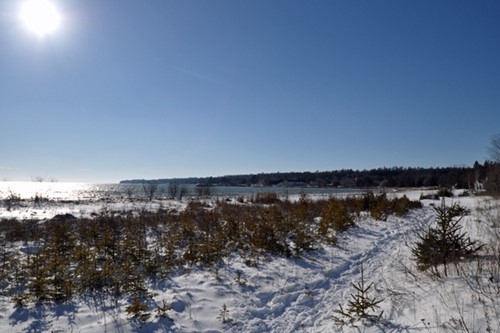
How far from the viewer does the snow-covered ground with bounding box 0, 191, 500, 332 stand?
4230 millimetres

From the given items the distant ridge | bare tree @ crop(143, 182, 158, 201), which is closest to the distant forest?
the distant ridge

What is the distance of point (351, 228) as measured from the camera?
41.3ft

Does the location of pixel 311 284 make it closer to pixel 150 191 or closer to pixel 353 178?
pixel 150 191

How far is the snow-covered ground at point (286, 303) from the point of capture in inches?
167

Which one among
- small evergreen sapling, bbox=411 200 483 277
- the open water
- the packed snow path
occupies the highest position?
small evergreen sapling, bbox=411 200 483 277

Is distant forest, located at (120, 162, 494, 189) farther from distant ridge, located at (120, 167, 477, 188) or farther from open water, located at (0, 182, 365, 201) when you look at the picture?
open water, located at (0, 182, 365, 201)

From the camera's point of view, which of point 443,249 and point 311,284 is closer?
point 443,249

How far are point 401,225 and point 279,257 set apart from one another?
8541mm

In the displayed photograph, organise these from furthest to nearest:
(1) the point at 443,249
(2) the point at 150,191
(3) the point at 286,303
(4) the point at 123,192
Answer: (4) the point at 123,192
(2) the point at 150,191
(1) the point at 443,249
(3) the point at 286,303

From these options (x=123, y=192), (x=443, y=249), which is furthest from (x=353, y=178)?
(x=443, y=249)

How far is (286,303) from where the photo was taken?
567cm

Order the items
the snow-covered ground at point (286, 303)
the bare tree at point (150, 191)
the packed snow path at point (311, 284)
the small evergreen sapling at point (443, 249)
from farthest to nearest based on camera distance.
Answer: the bare tree at point (150, 191), the small evergreen sapling at point (443, 249), the packed snow path at point (311, 284), the snow-covered ground at point (286, 303)

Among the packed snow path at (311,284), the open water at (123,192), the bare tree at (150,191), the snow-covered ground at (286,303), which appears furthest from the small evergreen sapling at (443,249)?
the bare tree at (150,191)

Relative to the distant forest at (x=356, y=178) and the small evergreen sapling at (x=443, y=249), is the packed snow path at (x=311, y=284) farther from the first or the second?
the distant forest at (x=356, y=178)
